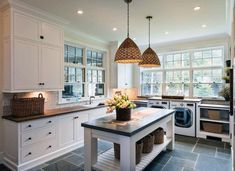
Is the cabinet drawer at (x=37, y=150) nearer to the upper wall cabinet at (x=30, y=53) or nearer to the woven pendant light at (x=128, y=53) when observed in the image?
the upper wall cabinet at (x=30, y=53)

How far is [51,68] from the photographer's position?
11.3ft

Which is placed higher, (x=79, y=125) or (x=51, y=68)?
(x=51, y=68)

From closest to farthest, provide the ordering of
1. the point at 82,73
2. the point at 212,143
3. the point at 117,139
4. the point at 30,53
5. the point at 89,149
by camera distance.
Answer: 1. the point at 117,139
2. the point at 89,149
3. the point at 30,53
4. the point at 212,143
5. the point at 82,73

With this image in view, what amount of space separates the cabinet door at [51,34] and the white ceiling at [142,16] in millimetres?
296

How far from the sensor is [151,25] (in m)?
3.91

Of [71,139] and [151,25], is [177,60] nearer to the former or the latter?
[151,25]

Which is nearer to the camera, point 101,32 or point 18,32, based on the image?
point 18,32

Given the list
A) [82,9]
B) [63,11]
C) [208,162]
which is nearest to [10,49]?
[63,11]

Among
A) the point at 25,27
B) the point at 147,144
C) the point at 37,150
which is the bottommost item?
the point at 37,150

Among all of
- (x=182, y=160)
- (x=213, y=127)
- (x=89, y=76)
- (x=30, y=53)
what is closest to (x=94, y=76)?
(x=89, y=76)

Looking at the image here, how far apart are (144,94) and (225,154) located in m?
3.28

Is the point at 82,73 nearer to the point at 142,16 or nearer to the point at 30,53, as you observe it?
the point at 30,53

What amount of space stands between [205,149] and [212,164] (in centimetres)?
73

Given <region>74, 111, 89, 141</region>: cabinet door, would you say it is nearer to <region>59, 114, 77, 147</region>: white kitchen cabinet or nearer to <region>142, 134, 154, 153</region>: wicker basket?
<region>59, 114, 77, 147</region>: white kitchen cabinet
